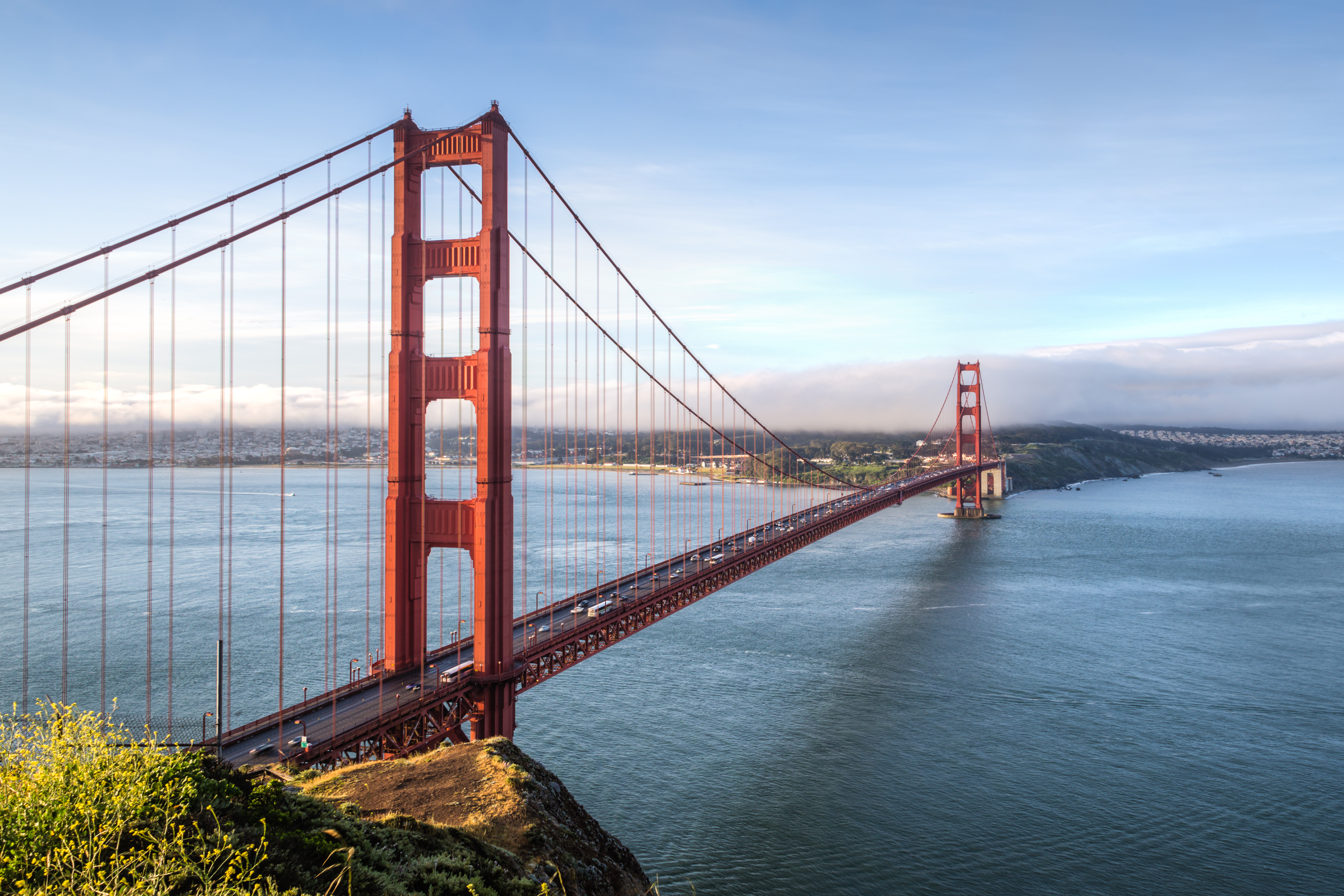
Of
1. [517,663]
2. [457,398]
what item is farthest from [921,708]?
[457,398]

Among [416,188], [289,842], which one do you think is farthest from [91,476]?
[289,842]

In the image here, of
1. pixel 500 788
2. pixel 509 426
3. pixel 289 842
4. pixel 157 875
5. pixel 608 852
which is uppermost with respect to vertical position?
pixel 509 426

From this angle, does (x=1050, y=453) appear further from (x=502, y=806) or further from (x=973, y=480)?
(x=502, y=806)

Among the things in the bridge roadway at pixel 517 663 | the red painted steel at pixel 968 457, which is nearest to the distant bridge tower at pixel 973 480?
the red painted steel at pixel 968 457

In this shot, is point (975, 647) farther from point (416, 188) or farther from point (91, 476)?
point (91, 476)

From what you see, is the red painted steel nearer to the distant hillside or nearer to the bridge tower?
the distant hillside

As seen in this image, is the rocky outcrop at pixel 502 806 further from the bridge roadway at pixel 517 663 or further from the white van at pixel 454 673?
the white van at pixel 454 673
